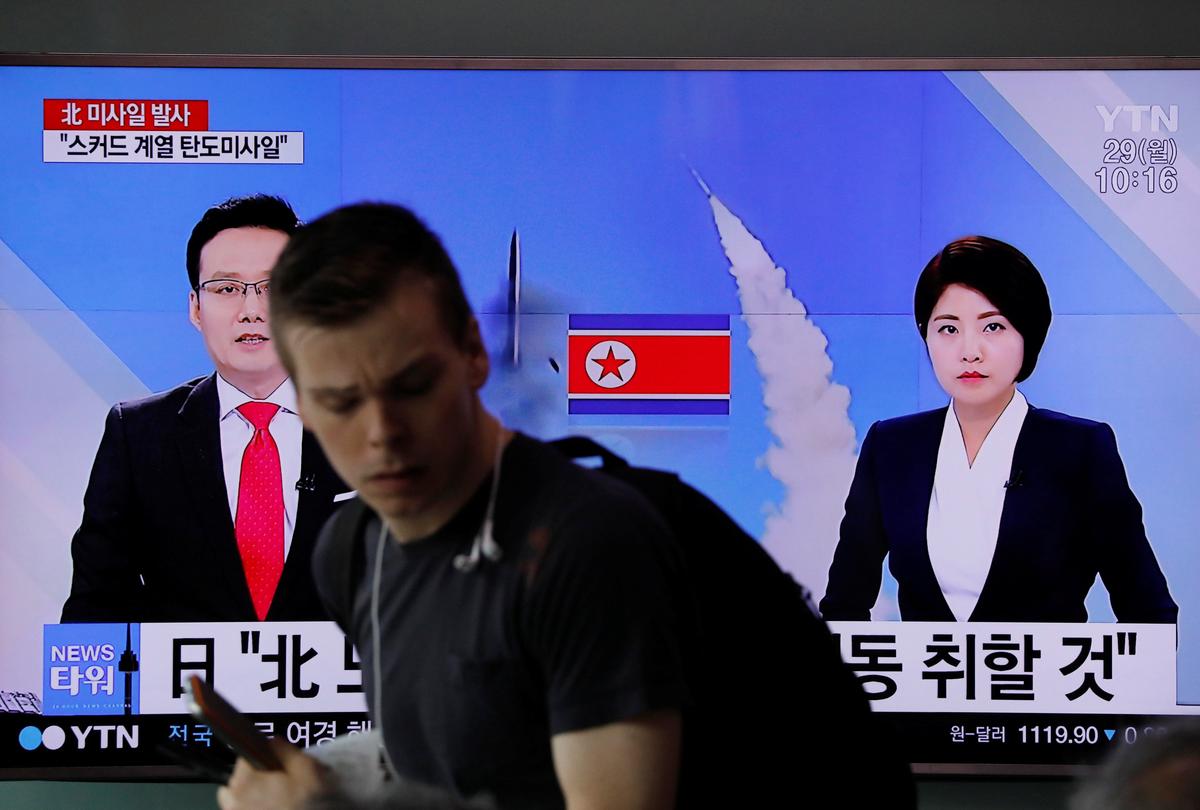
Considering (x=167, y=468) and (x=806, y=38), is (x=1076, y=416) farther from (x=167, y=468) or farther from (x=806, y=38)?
(x=167, y=468)

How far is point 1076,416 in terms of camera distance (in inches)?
101

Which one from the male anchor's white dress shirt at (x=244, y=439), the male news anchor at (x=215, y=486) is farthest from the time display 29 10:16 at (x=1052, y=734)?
the male anchor's white dress shirt at (x=244, y=439)

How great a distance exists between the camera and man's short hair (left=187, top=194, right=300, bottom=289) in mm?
2562

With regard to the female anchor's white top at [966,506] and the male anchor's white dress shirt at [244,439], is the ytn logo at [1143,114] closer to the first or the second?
the female anchor's white top at [966,506]

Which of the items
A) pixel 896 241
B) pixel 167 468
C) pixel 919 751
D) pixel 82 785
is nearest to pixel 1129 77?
pixel 896 241

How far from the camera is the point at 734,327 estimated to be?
2.55m

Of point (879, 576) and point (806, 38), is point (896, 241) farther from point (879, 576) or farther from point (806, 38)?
point (879, 576)

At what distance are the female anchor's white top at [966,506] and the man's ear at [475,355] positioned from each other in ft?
5.34

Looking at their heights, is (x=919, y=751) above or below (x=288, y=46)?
below

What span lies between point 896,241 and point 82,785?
2.03 meters

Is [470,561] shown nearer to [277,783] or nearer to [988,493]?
[277,783]

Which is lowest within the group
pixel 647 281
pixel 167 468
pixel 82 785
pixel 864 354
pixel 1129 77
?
pixel 82 785

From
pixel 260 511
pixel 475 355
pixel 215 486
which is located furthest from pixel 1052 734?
pixel 475 355

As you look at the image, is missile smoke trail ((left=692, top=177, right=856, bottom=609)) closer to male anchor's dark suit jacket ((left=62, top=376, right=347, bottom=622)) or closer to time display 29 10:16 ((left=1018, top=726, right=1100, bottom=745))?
time display 29 10:16 ((left=1018, top=726, right=1100, bottom=745))
